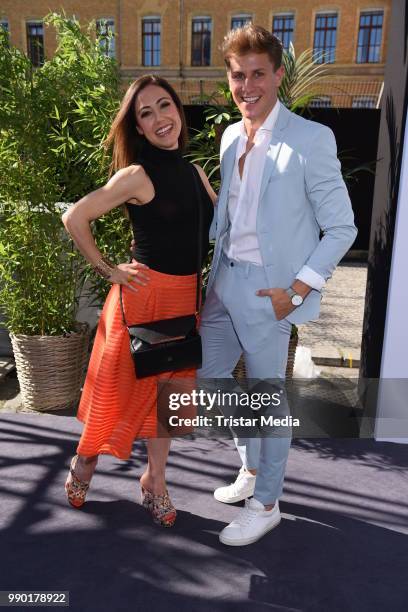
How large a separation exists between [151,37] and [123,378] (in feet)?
85.0

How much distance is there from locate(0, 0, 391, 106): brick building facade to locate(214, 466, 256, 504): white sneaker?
23.2 metres

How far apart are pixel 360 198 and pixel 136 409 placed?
9.78 meters

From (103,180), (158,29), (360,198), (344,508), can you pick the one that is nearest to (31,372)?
(103,180)

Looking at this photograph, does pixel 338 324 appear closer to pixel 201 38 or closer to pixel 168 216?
pixel 168 216

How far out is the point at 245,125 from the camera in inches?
89.7

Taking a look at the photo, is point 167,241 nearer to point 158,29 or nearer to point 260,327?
point 260,327

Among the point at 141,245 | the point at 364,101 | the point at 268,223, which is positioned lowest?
the point at 141,245

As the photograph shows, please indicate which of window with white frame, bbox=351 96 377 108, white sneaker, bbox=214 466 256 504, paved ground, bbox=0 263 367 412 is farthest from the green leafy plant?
window with white frame, bbox=351 96 377 108

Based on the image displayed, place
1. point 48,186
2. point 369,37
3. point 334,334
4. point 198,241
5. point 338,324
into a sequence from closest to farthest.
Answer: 1. point 198,241
2. point 48,186
3. point 334,334
4. point 338,324
5. point 369,37

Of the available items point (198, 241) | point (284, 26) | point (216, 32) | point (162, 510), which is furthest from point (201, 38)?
point (162, 510)

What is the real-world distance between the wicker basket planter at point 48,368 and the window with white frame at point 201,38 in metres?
23.8

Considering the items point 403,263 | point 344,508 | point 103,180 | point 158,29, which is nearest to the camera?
point 344,508

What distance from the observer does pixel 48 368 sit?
12.0ft

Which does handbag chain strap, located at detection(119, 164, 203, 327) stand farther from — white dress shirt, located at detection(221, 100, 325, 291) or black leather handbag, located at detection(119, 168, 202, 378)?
white dress shirt, located at detection(221, 100, 325, 291)
